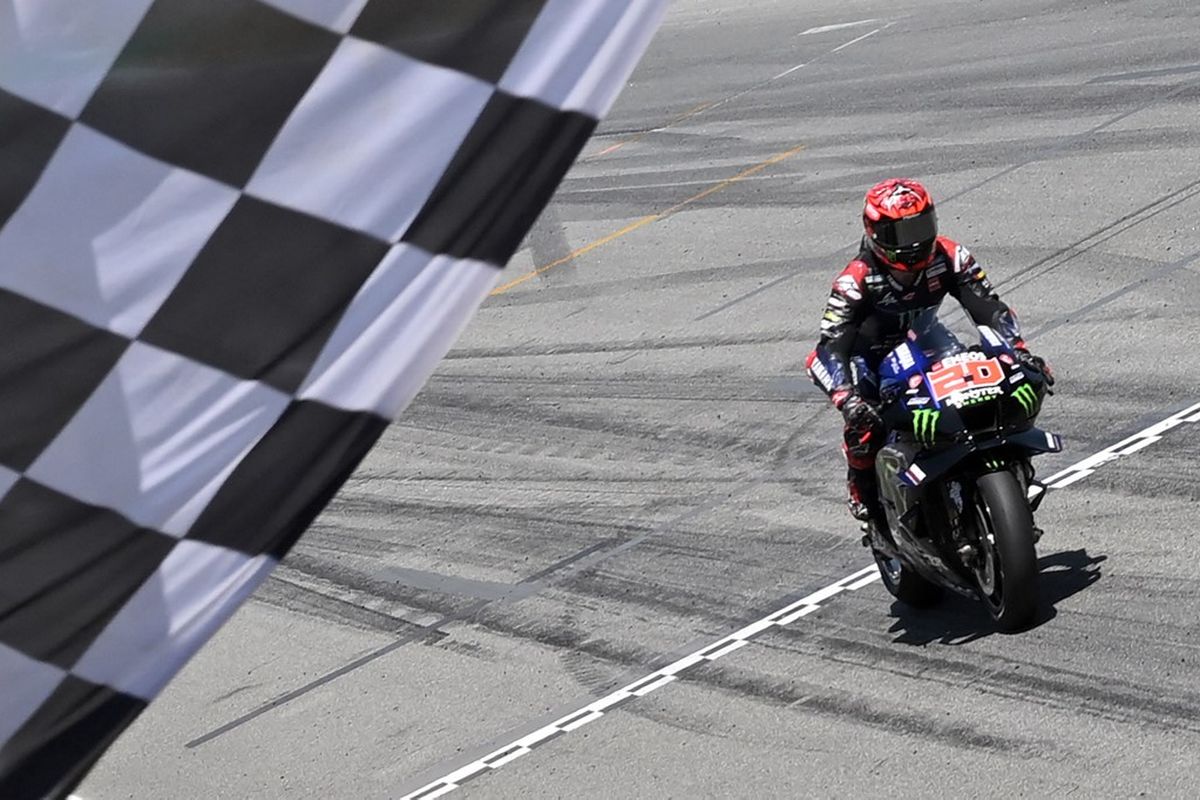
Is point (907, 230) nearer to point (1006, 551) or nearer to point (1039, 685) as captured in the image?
point (1006, 551)

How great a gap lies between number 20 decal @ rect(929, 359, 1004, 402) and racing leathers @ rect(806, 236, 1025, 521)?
36cm

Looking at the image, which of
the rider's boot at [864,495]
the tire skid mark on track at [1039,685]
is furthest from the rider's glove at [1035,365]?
the tire skid mark on track at [1039,685]

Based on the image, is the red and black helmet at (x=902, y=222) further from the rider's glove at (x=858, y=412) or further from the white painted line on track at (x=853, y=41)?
the white painted line on track at (x=853, y=41)

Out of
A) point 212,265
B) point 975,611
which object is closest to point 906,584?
point 975,611

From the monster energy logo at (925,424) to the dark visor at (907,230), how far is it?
29.8 inches

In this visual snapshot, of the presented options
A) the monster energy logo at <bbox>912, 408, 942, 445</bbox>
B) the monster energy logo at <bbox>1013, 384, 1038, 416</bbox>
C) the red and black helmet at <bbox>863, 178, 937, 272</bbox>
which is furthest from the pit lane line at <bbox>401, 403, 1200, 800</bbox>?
the red and black helmet at <bbox>863, 178, 937, 272</bbox>

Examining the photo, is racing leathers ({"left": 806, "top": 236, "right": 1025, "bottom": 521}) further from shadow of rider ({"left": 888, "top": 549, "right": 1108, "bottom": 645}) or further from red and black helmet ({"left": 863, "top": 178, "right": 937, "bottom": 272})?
shadow of rider ({"left": 888, "top": 549, "right": 1108, "bottom": 645})

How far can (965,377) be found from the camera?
7.82 meters

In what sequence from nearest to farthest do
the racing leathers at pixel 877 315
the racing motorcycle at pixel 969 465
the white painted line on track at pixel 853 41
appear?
the racing motorcycle at pixel 969 465 → the racing leathers at pixel 877 315 → the white painted line on track at pixel 853 41

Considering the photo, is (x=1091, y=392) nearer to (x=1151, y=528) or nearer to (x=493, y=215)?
(x=1151, y=528)

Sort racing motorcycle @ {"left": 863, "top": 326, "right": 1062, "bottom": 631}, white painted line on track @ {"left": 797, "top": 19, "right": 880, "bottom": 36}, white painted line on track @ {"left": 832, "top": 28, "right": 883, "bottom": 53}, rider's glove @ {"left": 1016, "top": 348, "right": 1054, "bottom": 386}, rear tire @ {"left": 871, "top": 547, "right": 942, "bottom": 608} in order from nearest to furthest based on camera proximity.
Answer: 1. racing motorcycle @ {"left": 863, "top": 326, "right": 1062, "bottom": 631}
2. rider's glove @ {"left": 1016, "top": 348, "right": 1054, "bottom": 386}
3. rear tire @ {"left": 871, "top": 547, "right": 942, "bottom": 608}
4. white painted line on track @ {"left": 832, "top": 28, "right": 883, "bottom": 53}
5. white painted line on track @ {"left": 797, "top": 19, "right": 880, "bottom": 36}

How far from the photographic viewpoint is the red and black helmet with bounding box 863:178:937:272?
26.2ft

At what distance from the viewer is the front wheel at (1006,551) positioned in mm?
7469

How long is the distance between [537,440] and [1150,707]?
629 centimetres
